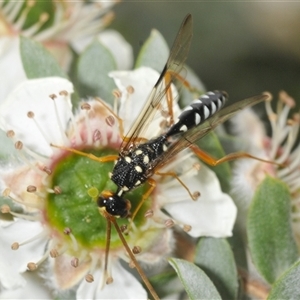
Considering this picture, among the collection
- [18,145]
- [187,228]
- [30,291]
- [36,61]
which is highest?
[36,61]

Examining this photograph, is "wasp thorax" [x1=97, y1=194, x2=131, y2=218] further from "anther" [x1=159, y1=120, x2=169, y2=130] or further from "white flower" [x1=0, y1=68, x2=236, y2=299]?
"anther" [x1=159, y1=120, x2=169, y2=130]

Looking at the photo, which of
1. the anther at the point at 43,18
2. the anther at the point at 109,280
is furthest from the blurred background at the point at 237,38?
the anther at the point at 109,280

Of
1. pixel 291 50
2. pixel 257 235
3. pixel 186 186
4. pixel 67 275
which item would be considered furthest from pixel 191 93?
pixel 291 50

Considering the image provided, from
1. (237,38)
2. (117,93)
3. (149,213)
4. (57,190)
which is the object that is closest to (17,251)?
(57,190)

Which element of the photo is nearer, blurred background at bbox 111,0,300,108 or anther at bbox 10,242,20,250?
anther at bbox 10,242,20,250

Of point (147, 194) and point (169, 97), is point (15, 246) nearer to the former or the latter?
point (147, 194)

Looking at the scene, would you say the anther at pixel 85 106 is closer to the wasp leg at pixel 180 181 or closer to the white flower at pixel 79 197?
the white flower at pixel 79 197

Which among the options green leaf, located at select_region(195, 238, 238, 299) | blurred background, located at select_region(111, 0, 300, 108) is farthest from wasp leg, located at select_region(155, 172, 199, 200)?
blurred background, located at select_region(111, 0, 300, 108)
